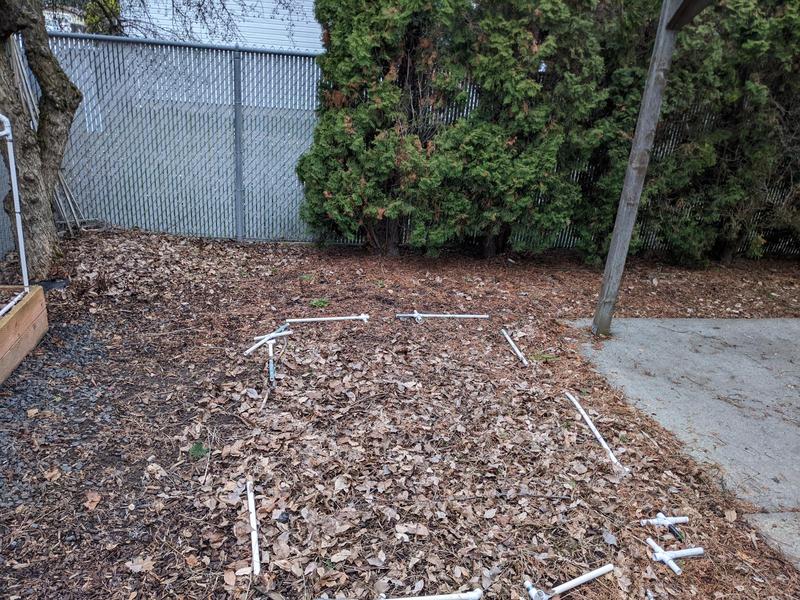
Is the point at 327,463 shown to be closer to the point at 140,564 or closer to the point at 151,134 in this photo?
the point at 140,564

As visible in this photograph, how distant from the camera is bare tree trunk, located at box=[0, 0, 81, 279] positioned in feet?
14.9

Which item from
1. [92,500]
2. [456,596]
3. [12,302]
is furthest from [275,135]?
[456,596]

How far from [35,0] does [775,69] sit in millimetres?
7292

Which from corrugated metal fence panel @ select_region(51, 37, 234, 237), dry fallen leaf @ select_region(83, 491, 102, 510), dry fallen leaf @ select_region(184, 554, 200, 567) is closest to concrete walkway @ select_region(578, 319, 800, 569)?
dry fallen leaf @ select_region(184, 554, 200, 567)

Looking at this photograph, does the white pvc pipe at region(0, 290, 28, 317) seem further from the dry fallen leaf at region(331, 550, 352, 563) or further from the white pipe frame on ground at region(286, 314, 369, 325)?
the dry fallen leaf at region(331, 550, 352, 563)

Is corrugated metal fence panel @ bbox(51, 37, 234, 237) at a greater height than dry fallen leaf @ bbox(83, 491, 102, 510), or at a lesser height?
greater

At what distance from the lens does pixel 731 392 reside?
4.06m

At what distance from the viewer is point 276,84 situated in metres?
6.31

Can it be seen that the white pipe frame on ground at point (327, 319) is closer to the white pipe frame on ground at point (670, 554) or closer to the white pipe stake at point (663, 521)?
the white pipe stake at point (663, 521)

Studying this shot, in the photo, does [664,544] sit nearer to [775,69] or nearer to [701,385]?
[701,385]

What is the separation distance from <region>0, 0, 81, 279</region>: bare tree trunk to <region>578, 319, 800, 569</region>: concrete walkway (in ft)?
15.9

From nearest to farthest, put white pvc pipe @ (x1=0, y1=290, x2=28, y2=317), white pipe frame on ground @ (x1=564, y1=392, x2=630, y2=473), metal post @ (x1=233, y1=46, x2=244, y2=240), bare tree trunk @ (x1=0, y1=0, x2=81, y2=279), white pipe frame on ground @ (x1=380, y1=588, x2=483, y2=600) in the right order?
white pipe frame on ground @ (x1=380, y1=588, x2=483, y2=600) < white pipe frame on ground @ (x1=564, y1=392, x2=630, y2=473) < white pvc pipe @ (x1=0, y1=290, x2=28, y2=317) < bare tree trunk @ (x1=0, y1=0, x2=81, y2=279) < metal post @ (x1=233, y1=46, x2=244, y2=240)

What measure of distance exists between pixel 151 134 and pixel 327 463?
4895 millimetres

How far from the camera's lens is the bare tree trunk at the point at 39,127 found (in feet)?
14.9
